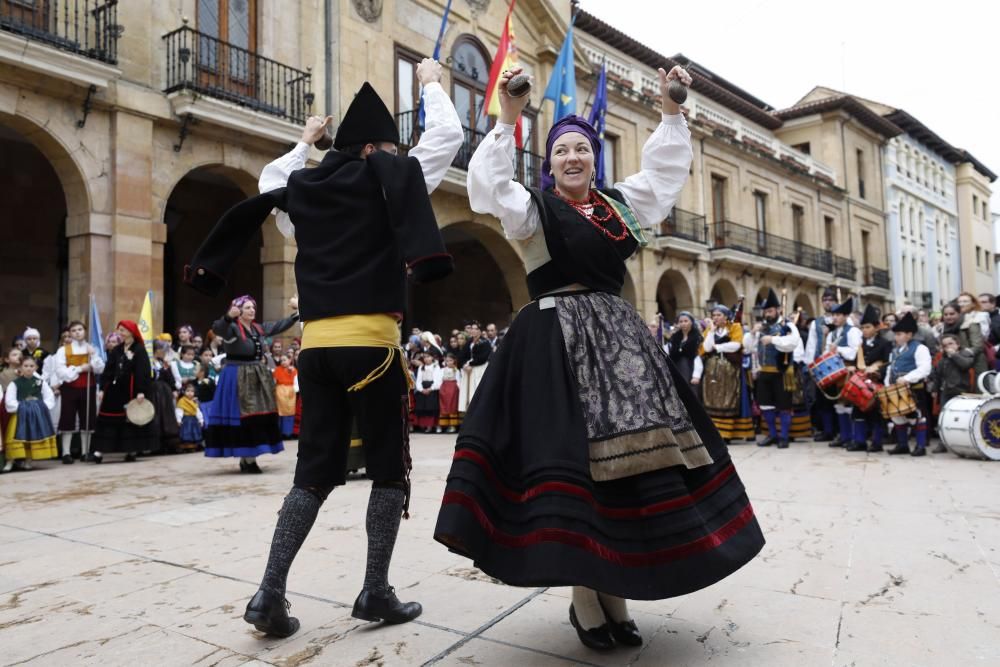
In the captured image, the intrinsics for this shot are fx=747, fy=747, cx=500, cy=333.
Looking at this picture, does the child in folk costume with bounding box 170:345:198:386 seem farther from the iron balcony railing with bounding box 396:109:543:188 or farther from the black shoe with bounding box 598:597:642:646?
the black shoe with bounding box 598:597:642:646

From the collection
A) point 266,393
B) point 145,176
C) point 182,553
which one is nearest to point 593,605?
point 182,553

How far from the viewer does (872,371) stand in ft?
29.1

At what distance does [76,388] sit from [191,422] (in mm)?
1438

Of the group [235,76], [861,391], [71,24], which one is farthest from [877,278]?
[71,24]

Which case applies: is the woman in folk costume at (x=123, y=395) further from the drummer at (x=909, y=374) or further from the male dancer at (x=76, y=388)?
the drummer at (x=909, y=374)

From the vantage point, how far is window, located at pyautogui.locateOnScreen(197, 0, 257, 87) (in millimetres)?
12102

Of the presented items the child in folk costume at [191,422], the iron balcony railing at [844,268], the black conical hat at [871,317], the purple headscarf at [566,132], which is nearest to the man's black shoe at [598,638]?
the purple headscarf at [566,132]

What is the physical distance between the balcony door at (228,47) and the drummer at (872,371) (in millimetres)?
9888

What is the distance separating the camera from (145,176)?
11078mm

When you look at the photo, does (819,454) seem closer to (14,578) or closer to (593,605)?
(593,605)

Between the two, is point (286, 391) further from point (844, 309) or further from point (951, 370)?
point (951, 370)

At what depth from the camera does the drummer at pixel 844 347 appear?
30.0 feet

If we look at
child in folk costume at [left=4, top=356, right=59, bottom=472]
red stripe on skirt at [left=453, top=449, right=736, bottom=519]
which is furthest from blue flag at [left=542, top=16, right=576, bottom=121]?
red stripe on skirt at [left=453, top=449, right=736, bottom=519]

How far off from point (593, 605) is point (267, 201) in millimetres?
1908
